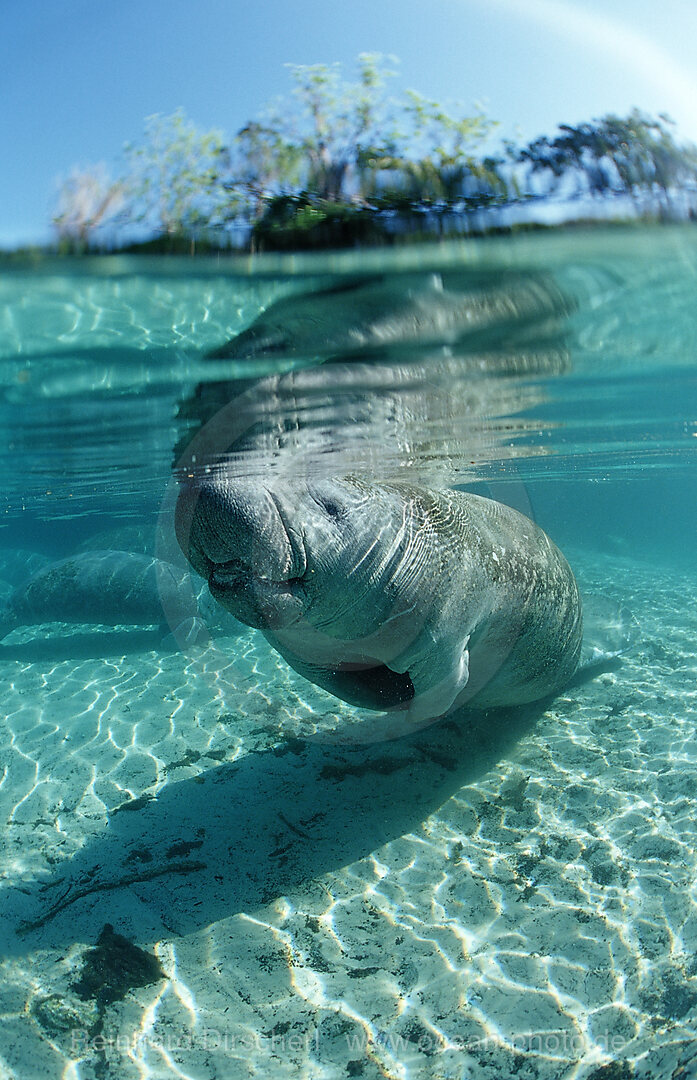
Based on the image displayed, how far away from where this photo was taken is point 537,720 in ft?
19.8

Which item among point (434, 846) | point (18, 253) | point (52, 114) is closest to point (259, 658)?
point (434, 846)

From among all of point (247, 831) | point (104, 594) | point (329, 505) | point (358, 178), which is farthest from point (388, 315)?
point (104, 594)

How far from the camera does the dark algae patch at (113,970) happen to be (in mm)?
3264

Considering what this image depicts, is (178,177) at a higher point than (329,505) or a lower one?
higher

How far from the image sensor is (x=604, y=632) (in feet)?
23.8

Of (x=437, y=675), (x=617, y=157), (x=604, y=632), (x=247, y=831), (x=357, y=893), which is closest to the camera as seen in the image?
(x=617, y=157)

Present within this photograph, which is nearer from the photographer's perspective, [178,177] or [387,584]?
[178,177]

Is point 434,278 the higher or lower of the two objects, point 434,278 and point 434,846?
the higher

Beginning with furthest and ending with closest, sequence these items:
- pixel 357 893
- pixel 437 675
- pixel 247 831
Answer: pixel 247 831 → pixel 357 893 → pixel 437 675

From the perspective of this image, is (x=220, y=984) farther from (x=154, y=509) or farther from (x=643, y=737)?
(x=154, y=509)

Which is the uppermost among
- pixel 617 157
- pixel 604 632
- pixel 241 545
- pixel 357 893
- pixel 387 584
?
pixel 617 157

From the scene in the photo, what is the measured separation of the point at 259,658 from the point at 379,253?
6.80 meters

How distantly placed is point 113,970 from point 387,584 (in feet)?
8.66

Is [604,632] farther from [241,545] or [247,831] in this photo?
[241,545]
